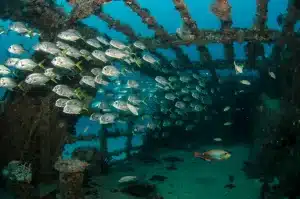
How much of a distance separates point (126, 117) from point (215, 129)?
649 centimetres

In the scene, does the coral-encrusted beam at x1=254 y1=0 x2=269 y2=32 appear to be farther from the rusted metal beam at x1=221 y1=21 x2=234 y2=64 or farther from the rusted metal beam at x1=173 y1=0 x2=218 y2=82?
the rusted metal beam at x1=173 y1=0 x2=218 y2=82

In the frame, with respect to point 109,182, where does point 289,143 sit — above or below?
above

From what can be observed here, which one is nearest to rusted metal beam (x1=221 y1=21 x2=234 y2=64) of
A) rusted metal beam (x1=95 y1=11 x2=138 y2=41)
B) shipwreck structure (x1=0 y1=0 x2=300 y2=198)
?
shipwreck structure (x1=0 y1=0 x2=300 y2=198)

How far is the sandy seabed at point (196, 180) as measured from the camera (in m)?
9.55

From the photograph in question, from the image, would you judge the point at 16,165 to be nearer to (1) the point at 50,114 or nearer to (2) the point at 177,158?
(1) the point at 50,114

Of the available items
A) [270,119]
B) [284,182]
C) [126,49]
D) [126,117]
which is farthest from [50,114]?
[270,119]

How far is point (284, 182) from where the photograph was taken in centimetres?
772

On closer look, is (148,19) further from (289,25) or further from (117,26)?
(289,25)

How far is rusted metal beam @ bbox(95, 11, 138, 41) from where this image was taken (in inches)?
470

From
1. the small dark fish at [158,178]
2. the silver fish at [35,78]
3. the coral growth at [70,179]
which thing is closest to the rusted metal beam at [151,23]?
the silver fish at [35,78]

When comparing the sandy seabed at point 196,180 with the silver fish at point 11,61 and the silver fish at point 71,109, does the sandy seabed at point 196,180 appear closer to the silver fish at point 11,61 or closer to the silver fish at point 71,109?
the silver fish at point 71,109

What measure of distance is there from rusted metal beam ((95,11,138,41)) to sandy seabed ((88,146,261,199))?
569 cm

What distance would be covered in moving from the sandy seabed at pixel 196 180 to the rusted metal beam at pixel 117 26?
18.7 ft

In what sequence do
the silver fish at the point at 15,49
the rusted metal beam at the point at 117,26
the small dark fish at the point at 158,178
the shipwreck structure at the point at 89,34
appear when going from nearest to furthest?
the shipwreck structure at the point at 89,34
the silver fish at the point at 15,49
the small dark fish at the point at 158,178
the rusted metal beam at the point at 117,26
